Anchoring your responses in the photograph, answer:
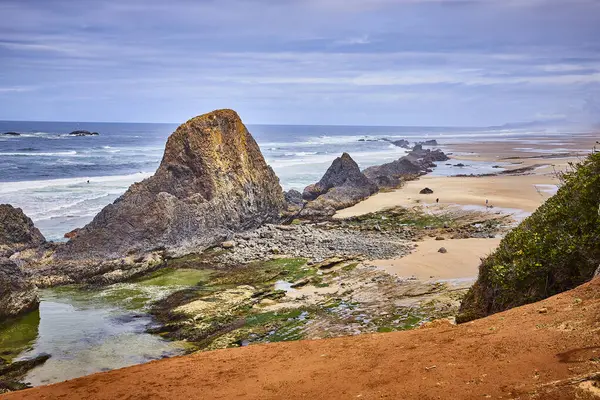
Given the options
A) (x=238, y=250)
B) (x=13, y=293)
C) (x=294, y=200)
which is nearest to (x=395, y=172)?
(x=294, y=200)

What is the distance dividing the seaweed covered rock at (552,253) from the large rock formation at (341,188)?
2278 centimetres

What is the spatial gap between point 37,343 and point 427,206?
1016 inches

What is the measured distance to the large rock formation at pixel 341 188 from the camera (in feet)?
122

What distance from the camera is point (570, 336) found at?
8086 millimetres

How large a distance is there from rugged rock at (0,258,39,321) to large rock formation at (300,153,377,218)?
65.8 ft

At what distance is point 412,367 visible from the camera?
8570 millimetres

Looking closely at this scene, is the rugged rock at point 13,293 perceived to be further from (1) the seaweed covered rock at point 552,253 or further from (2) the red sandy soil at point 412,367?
(1) the seaweed covered rock at point 552,253

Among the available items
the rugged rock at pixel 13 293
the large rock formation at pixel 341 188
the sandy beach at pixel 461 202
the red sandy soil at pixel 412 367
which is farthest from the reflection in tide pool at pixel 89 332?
the large rock formation at pixel 341 188

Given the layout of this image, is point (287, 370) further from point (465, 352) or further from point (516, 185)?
point (516, 185)

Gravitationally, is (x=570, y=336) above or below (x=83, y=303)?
above

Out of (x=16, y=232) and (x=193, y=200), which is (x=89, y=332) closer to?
(x=16, y=232)

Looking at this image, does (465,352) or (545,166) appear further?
(545,166)

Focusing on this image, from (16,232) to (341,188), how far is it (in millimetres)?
22013

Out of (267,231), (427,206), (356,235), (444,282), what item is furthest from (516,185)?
(444,282)
